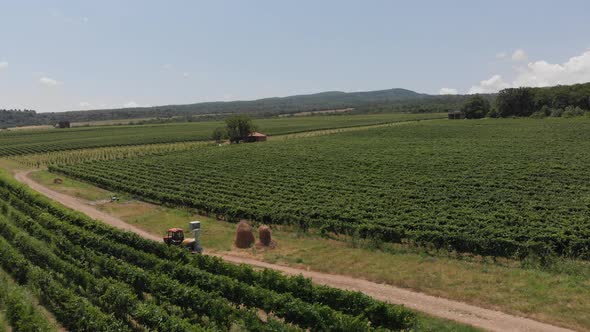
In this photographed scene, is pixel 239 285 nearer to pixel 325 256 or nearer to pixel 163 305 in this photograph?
pixel 163 305

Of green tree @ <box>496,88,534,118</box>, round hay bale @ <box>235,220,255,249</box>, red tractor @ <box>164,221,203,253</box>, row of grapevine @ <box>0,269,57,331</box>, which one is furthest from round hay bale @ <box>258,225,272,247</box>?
green tree @ <box>496,88,534,118</box>

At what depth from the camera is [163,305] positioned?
1647cm

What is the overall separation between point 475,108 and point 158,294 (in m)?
146

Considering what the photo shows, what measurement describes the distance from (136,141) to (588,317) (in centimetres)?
10972

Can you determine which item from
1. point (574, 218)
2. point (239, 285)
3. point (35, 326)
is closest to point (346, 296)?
point (239, 285)

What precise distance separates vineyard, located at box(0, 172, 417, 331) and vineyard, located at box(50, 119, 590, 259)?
1020 cm

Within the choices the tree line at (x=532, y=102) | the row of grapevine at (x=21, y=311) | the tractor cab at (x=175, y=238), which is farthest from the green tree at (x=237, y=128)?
the tree line at (x=532, y=102)

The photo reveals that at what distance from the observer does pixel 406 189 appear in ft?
122

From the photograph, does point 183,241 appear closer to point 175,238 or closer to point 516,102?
point 175,238

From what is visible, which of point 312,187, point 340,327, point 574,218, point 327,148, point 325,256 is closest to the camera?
point 340,327

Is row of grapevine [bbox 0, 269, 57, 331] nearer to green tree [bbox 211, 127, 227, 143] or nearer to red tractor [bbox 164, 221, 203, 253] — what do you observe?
red tractor [bbox 164, 221, 203, 253]

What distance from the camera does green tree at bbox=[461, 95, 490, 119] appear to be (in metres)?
143

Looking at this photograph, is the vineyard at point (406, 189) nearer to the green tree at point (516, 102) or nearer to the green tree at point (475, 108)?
the green tree at point (516, 102)

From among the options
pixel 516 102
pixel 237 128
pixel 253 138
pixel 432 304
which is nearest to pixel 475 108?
pixel 516 102
